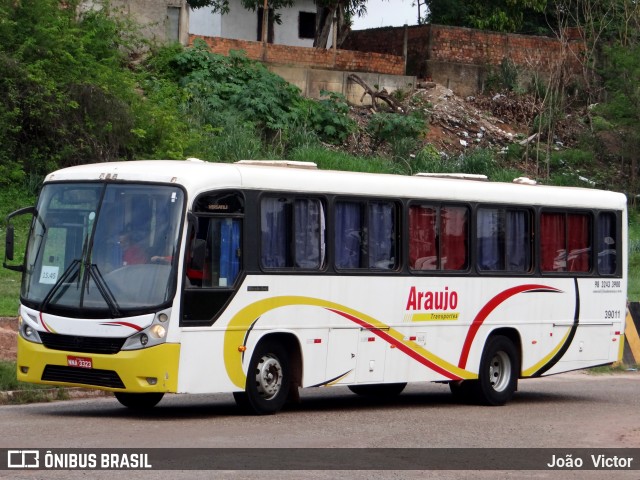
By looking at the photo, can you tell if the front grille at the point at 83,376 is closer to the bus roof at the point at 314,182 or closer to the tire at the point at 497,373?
the bus roof at the point at 314,182

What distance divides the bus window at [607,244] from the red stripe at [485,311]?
1.50 meters

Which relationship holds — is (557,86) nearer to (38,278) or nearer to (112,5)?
(112,5)

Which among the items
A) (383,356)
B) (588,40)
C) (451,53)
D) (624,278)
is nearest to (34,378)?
(383,356)

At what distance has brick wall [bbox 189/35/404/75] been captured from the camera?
128 feet

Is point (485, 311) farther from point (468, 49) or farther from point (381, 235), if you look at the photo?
point (468, 49)

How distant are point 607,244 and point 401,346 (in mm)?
4644

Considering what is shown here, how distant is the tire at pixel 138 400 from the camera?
15.3m

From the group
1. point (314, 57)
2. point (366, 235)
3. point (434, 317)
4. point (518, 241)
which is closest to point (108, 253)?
point (366, 235)

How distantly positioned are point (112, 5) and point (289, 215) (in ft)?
74.1

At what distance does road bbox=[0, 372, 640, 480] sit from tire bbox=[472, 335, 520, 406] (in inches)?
9.9

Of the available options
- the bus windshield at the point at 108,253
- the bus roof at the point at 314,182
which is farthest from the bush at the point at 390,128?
the bus windshield at the point at 108,253

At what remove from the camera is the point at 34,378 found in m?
14.3

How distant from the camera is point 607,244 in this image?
1967 centimetres

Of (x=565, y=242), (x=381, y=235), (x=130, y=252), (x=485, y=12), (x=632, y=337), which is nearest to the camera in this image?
(x=130, y=252)
